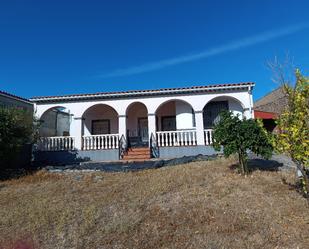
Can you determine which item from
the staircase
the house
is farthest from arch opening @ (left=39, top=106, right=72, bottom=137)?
the staircase

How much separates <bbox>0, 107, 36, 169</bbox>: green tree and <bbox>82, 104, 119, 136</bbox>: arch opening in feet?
16.0

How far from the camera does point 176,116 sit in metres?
16.0

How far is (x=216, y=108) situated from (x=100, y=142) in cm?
719

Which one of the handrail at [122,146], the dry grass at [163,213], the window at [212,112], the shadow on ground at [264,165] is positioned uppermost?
the window at [212,112]

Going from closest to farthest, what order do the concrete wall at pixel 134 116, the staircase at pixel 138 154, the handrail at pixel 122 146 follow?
the staircase at pixel 138 154, the handrail at pixel 122 146, the concrete wall at pixel 134 116

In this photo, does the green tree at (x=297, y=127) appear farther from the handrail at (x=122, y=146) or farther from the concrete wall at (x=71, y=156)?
the concrete wall at (x=71, y=156)

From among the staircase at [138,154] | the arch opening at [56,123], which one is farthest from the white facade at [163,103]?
the arch opening at [56,123]

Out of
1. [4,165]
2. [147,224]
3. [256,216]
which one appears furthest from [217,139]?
[4,165]

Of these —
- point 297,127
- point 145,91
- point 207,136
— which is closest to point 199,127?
point 207,136

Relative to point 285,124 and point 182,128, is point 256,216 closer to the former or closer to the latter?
point 285,124

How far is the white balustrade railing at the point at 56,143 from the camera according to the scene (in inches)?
595

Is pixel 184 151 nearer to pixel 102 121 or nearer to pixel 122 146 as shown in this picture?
pixel 122 146

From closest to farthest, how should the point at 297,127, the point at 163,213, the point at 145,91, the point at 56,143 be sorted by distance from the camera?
the point at 297,127 < the point at 163,213 < the point at 145,91 < the point at 56,143

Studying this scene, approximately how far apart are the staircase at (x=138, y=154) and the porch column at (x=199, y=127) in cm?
283
